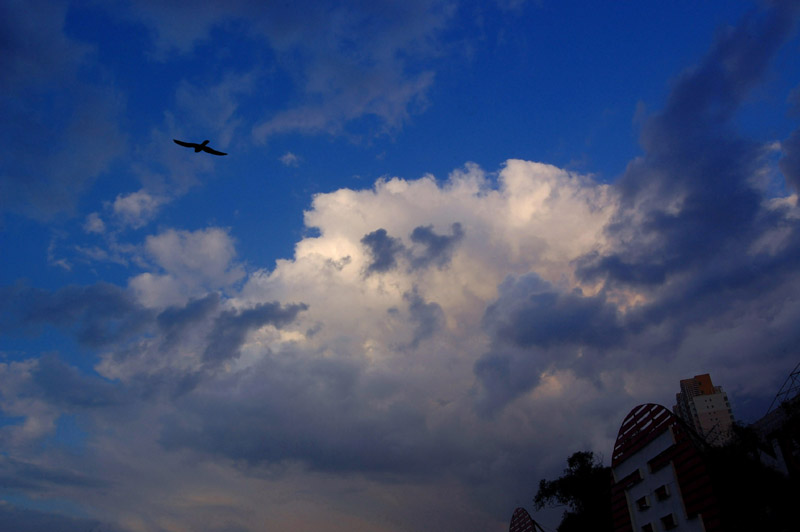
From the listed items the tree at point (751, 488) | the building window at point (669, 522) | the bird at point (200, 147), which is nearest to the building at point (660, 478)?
the building window at point (669, 522)

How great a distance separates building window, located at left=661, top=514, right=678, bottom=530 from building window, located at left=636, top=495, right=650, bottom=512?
125cm

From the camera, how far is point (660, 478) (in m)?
23.5

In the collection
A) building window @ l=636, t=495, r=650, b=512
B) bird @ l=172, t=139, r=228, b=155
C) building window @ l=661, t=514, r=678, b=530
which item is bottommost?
building window @ l=661, t=514, r=678, b=530

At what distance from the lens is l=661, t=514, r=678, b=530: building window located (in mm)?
22188

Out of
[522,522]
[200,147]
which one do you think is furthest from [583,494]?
[200,147]

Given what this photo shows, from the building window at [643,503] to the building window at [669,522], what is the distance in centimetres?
125

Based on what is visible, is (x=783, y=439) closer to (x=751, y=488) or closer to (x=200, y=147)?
(x=751, y=488)

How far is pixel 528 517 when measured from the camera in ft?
132

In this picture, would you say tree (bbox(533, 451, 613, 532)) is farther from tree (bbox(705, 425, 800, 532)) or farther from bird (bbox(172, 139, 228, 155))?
bird (bbox(172, 139, 228, 155))

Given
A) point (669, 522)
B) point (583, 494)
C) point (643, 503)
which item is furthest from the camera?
point (583, 494)

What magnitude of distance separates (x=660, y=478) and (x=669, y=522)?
1711 millimetres

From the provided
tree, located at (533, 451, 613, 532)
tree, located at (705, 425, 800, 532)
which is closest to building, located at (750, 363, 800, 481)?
tree, located at (705, 425, 800, 532)

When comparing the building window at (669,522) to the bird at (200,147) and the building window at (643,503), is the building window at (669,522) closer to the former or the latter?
the building window at (643,503)

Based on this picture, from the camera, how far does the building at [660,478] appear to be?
68.1 ft
